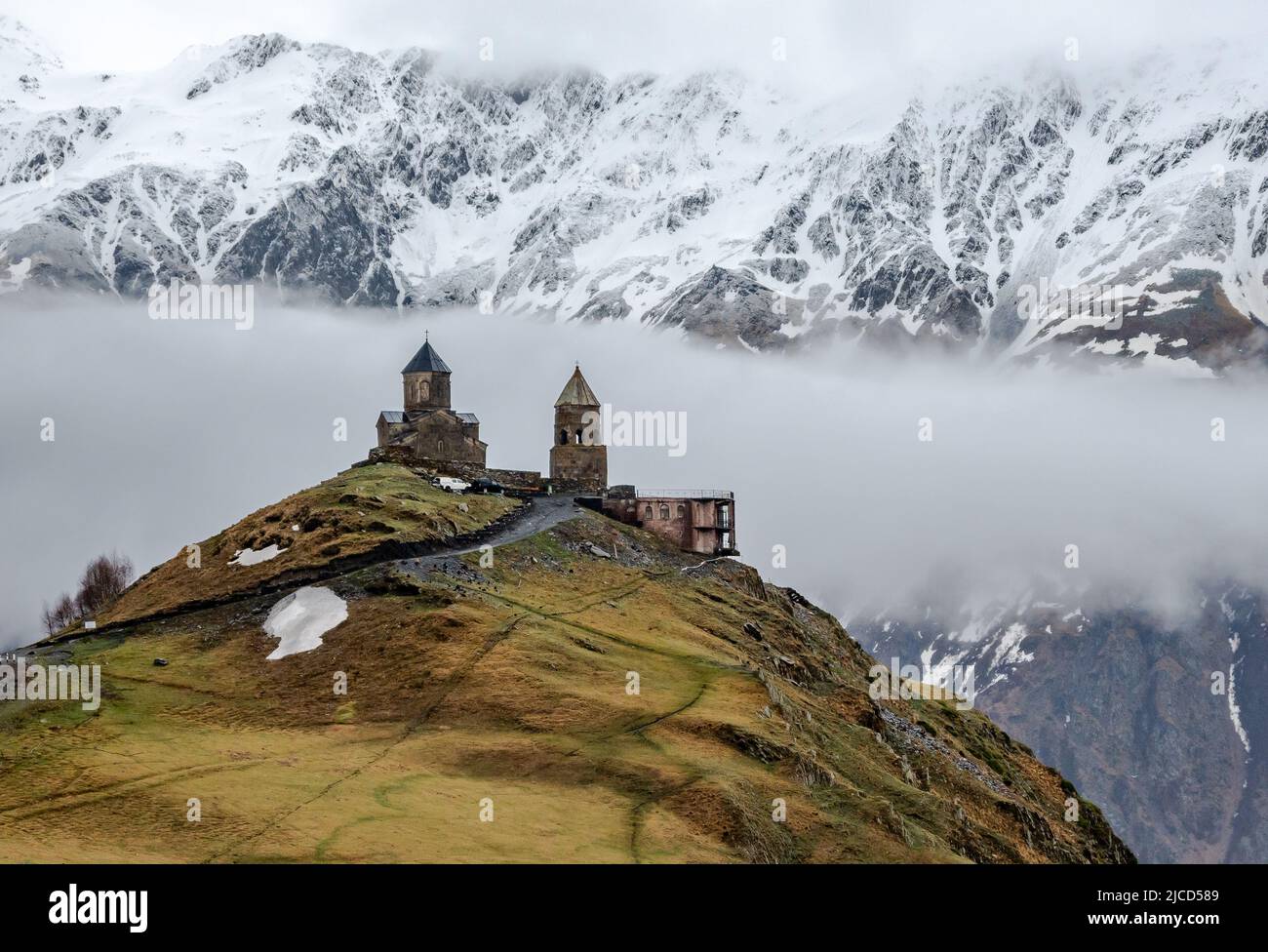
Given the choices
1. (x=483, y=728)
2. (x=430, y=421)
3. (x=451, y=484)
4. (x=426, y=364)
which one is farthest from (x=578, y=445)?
(x=483, y=728)

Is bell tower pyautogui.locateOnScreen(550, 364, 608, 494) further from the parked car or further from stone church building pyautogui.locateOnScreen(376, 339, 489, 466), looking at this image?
stone church building pyautogui.locateOnScreen(376, 339, 489, 466)

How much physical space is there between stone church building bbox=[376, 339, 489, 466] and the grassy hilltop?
30.7 metres

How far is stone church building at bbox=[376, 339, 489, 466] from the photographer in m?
176

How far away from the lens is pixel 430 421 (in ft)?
579

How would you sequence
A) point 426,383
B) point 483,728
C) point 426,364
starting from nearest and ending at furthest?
point 483,728 < point 426,383 < point 426,364

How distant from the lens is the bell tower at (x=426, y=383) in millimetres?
180500

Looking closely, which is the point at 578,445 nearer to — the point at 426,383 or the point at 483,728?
the point at 426,383

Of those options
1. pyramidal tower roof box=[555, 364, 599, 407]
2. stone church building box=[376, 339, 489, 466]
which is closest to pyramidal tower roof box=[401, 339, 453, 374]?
stone church building box=[376, 339, 489, 466]

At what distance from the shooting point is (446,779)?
88.2 m

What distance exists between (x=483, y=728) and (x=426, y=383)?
3455 inches
